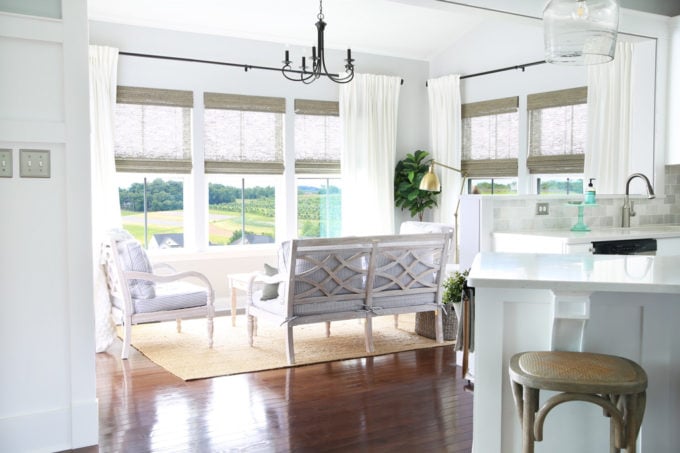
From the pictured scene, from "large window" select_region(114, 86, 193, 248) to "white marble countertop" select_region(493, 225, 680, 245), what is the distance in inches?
138

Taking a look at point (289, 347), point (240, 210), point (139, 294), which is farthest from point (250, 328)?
point (240, 210)

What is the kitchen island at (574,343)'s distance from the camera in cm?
234

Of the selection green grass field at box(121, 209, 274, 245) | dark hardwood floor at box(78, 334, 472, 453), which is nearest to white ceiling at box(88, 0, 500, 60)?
green grass field at box(121, 209, 274, 245)

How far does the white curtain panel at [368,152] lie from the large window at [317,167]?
14 centimetres

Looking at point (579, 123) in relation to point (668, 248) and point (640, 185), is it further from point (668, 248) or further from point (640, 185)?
point (668, 248)

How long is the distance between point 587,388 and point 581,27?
4.53ft

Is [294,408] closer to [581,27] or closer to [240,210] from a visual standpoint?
[581,27]

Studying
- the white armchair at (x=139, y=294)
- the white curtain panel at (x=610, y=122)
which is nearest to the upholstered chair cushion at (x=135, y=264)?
the white armchair at (x=139, y=294)

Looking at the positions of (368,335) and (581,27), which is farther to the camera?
(368,335)

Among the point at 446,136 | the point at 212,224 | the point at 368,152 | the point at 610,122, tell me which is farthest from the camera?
the point at 446,136

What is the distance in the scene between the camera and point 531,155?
272 inches

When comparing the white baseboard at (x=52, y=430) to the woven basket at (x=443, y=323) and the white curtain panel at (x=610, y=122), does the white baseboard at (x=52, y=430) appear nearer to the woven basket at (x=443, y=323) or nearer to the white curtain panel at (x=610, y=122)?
the woven basket at (x=443, y=323)

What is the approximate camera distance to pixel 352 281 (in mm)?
4914

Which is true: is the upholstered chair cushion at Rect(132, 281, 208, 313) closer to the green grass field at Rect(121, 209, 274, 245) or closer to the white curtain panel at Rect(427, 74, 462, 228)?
the green grass field at Rect(121, 209, 274, 245)
